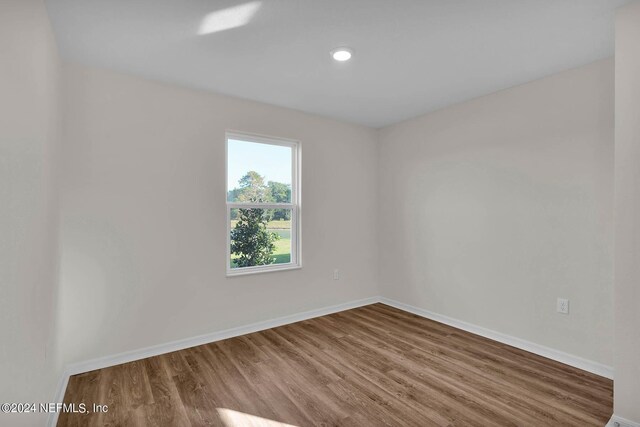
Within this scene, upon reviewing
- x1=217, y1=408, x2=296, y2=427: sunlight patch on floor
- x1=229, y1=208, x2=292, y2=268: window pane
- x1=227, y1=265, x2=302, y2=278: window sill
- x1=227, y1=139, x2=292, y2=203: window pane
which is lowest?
x1=217, y1=408, x2=296, y2=427: sunlight patch on floor

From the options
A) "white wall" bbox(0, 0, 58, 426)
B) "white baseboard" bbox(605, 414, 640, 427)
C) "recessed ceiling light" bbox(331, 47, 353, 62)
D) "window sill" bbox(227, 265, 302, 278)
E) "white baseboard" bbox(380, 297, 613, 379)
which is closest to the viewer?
"white wall" bbox(0, 0, 58, 426)

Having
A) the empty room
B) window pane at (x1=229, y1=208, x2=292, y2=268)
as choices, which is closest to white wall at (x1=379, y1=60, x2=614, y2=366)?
the empty room

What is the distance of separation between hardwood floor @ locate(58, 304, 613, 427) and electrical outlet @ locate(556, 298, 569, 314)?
437mm

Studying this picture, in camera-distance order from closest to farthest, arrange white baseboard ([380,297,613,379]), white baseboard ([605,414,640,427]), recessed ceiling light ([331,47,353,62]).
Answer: white baseboard ([605,414,640,427]) → recessed ceiling light ([331,47,353,62]) → white baseboard ([380,297,613,379])

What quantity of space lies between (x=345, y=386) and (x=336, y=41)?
245 cm

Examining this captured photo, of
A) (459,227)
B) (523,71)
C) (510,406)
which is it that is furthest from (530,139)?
(510,406)

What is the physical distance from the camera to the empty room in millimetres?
1814

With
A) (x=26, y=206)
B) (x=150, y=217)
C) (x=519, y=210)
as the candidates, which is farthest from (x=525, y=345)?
(x=26, y=206)

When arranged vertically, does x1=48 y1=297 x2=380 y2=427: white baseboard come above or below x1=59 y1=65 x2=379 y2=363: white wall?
below

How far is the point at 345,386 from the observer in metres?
2.27

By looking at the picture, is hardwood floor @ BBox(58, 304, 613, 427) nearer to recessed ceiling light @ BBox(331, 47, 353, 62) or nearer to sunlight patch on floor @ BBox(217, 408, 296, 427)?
sunlight patch on floor @ BBox(217, 408, 296, 427)

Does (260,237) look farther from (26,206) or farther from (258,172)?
(26,206)

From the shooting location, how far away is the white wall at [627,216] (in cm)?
181

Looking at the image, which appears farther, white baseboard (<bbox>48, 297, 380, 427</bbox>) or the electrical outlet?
the electrical outlet
